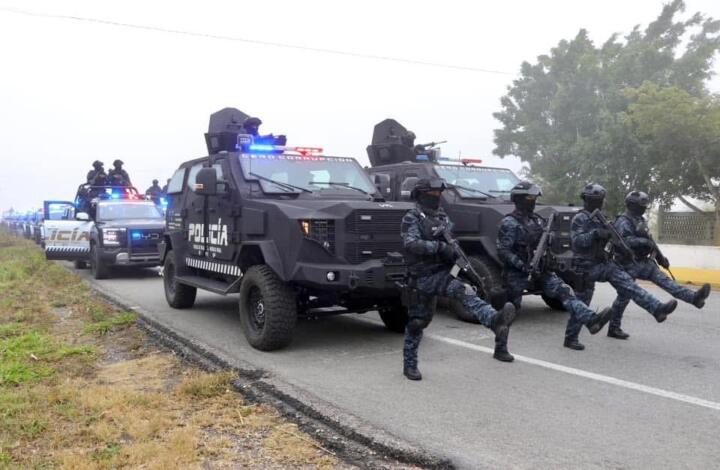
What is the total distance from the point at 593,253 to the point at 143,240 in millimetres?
8863

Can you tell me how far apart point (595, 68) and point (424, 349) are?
73.8 feet

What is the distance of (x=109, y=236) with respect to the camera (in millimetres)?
12102

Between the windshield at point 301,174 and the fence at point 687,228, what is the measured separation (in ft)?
35.8

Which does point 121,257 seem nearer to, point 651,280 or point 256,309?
point 256,309

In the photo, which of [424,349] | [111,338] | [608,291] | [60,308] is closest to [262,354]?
[424,349]

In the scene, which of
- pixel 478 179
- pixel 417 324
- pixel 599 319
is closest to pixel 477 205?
pixel 478 179

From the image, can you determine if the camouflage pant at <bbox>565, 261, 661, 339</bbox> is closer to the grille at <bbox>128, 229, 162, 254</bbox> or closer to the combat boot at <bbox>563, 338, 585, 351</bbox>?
the combat boot at <bbox>563, 338, 585, 351</bbox>

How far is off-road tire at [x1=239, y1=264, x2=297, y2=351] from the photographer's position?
5672 millimetres

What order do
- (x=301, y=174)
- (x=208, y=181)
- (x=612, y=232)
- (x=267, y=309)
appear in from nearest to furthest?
(x=267, y=309) → (x=612, y=232) → (x=208, y=181) → (x=301, y=174)

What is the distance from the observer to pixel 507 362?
18.0 ft

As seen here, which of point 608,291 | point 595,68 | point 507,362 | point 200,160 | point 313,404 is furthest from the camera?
point 595,68

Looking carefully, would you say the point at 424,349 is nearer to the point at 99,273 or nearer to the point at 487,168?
the point at 487,168

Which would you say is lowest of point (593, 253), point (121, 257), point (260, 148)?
point (121, 257)

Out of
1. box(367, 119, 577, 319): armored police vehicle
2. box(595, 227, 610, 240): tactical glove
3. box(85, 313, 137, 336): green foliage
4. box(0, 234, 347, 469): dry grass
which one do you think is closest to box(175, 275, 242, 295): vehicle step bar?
box(85, 313, 137, 336): green foliage
